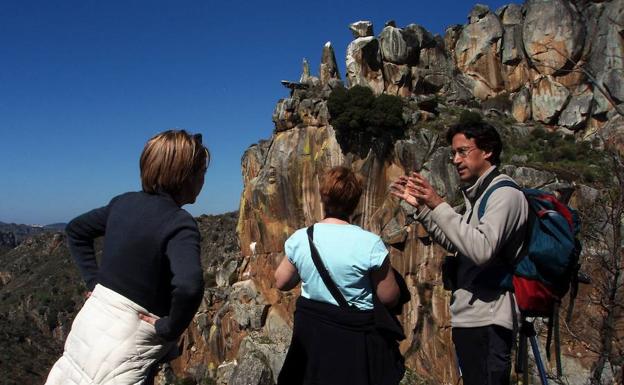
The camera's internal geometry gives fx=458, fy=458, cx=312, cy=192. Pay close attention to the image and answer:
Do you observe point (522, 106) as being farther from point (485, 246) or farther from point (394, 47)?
point (485, 246)

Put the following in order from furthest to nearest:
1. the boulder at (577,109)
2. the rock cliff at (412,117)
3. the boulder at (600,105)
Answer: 1. the boulder at (577,109)
2. the boulder at (600,105)
3. the rock cliff at (412,117)

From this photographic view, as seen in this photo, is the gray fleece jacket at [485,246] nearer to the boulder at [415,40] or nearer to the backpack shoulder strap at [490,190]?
the backpack shoulder strap at [490,190]

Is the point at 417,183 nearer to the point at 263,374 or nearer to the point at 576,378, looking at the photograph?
the point at 576,378

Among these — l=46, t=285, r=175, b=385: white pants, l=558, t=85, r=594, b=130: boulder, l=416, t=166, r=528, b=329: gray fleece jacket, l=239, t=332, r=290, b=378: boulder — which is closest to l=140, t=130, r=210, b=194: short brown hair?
l=46, t=285, r=175, b=385: white pants

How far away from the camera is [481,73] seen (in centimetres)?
3284

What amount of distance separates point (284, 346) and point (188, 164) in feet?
86.6

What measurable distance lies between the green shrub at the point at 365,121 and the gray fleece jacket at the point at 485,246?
873 inches

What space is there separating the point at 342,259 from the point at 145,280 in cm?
116

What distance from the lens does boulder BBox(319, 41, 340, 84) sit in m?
32.4

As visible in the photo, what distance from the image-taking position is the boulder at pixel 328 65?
32.4 m

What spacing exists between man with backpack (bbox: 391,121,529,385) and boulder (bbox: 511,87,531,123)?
29661 mm

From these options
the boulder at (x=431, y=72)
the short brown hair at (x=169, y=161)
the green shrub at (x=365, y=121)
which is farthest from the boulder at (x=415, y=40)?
the short brown hair at (x=169, y=161)

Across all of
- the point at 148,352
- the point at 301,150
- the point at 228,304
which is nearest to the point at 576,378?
the point at 148,352

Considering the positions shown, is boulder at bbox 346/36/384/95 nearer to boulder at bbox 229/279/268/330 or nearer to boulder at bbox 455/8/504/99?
boulder at bbox 455/8/504/99
